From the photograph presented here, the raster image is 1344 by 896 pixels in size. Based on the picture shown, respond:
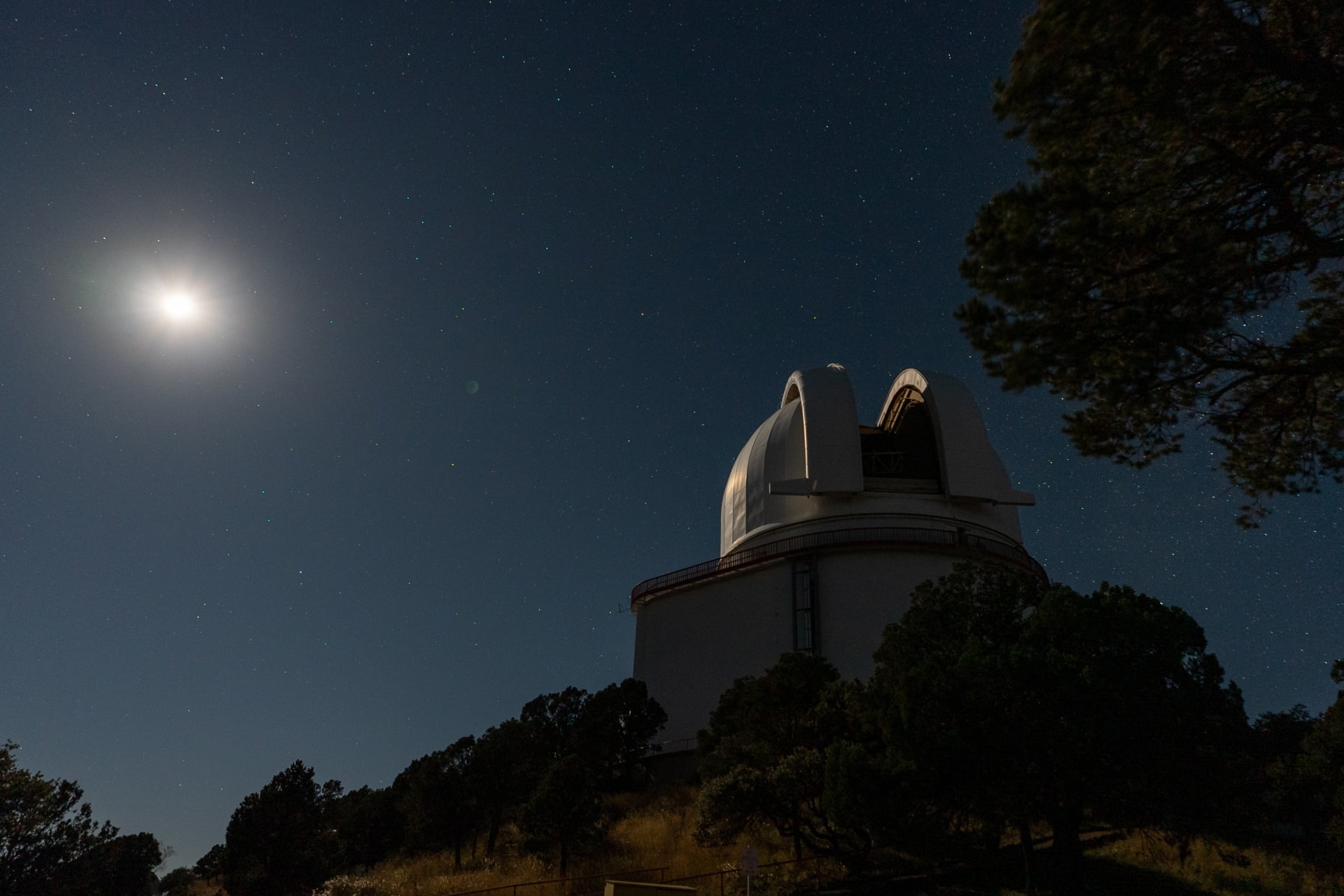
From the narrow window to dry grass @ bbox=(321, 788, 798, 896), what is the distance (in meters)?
9.81

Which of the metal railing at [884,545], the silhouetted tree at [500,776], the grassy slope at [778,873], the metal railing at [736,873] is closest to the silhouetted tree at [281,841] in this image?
the grassy slope at [778,873]

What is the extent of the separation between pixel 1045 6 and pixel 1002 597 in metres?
11.2

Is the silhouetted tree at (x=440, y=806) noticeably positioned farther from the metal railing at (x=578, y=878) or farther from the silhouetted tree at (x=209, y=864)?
the silhouetted tree at (x=209, y=864)

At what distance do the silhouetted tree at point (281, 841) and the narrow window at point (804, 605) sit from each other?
16.7 m

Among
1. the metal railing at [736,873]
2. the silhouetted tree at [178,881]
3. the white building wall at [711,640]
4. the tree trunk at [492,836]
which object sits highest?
the white building wall at [711,640]

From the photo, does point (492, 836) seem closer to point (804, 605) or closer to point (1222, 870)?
point (804, 605)

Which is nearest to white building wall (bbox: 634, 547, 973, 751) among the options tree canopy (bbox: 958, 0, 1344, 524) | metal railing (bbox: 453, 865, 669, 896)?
metal railing (bbox: 453, 865, 669, 896)


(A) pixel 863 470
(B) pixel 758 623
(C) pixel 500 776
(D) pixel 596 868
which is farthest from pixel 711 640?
(D) pixel 596 868

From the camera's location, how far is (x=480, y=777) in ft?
70.7

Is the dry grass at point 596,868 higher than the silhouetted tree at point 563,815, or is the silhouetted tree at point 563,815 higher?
the silhouetted tree at point 563,815

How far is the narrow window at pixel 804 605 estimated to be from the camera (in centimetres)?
2919

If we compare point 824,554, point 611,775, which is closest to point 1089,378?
point 824,554

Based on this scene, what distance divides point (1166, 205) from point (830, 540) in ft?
76.2

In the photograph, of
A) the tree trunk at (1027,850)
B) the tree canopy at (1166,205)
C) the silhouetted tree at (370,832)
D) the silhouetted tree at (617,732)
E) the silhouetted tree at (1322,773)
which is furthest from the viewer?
the silhouetted tree at (617,732)
